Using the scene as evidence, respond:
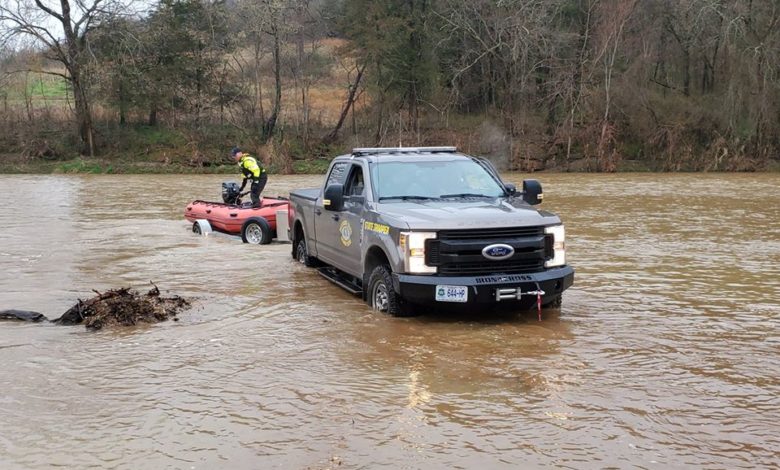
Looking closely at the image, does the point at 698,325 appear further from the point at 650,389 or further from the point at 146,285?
the point at 146,285

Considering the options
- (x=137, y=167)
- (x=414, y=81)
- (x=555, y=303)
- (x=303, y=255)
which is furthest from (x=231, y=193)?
(x=414, y=81)

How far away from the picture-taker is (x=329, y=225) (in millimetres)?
10031

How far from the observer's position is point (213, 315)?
8742 mm

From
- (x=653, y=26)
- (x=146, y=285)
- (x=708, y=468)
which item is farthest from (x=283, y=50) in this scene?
(x=708, y=468)

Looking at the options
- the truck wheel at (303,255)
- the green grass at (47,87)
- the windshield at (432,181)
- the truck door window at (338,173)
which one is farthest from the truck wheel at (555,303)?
the green grass at (47,87)

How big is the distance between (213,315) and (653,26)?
42732 mm

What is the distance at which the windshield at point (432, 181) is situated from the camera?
9008 millimetres

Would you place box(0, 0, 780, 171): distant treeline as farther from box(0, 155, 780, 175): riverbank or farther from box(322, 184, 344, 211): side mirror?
box(322, 184, 344, 211): side mirror

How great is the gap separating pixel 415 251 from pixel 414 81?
40369mm

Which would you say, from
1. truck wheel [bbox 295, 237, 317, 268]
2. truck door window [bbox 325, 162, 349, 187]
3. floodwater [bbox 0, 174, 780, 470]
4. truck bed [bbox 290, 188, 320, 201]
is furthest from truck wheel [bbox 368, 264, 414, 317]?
truck wheel [bbox 295, 237, 317, 268]

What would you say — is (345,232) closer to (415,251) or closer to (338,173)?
(338,173)

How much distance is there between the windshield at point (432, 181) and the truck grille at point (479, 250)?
129 cm

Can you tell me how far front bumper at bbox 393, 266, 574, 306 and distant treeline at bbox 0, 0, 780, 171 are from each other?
35.5m

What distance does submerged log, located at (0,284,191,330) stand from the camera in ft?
27.0
